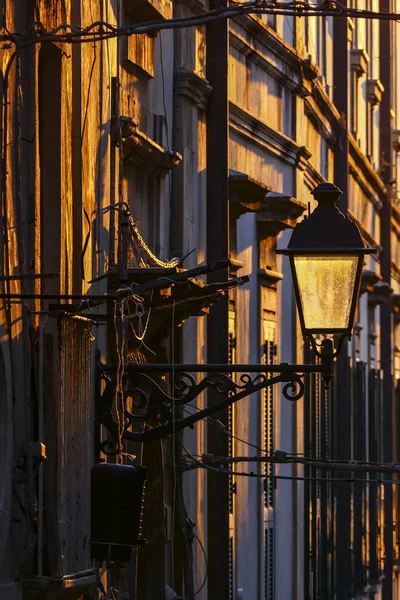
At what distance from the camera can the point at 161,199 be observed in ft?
54.7

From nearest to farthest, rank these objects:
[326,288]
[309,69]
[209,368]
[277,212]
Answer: [326,288], [209,368], [277,212], [309,69]

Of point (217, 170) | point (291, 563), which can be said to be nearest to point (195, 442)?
point (217, 170)

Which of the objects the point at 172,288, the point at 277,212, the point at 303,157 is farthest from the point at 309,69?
the point at 172,288

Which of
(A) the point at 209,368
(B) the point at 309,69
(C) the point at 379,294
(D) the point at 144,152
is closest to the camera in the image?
(A) the point at 209,368

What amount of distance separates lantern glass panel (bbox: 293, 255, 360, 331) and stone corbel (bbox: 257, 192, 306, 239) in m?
9.84

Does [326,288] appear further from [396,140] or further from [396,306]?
[396,140]

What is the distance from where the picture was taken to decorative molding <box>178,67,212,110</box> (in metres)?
17.4

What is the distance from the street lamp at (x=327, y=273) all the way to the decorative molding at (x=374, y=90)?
25.4 m

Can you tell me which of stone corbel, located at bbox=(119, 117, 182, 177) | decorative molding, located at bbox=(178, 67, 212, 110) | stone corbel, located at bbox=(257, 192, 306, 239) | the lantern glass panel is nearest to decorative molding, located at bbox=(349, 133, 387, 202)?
stone corbel, located at bbox=(257, 192, 306, 239)

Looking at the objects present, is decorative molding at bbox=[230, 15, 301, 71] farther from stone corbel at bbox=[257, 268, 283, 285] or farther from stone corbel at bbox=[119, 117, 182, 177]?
stone corbel at bbox=[119, 117, 182, 177]

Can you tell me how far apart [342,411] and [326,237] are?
15702 millimetres

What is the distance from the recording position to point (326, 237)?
11.7m

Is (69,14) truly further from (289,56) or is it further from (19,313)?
(289,56)

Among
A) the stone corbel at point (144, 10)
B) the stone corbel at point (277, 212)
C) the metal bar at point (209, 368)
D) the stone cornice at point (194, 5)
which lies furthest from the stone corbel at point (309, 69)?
the metal bar at point (209, 368)
